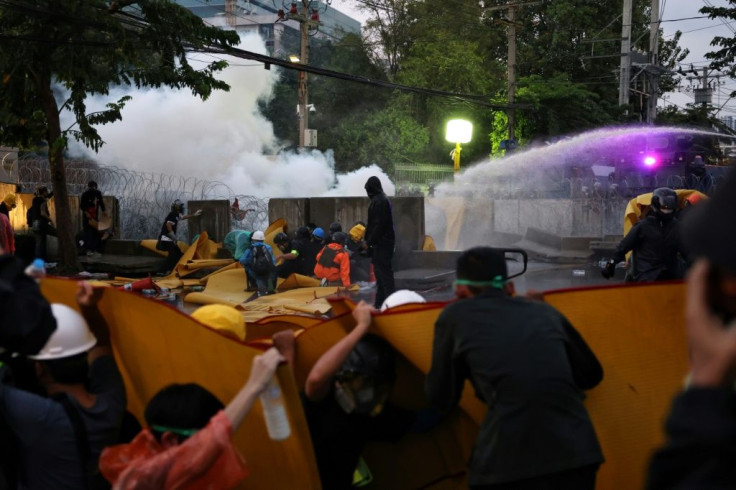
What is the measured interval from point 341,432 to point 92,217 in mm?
16375

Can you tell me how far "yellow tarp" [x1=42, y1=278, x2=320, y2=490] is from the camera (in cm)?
315

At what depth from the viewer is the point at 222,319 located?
3.47 metres

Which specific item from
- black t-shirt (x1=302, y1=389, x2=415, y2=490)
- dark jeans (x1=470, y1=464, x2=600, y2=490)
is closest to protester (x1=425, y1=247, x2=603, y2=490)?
dark jeans (x1=470, y1=464, x2=600, y2=490)

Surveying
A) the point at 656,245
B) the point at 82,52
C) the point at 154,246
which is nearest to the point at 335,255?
the point at 154,246

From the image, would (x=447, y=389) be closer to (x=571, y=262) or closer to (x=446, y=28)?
(x=571, y=262)

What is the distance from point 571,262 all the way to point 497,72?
30884 millimetres

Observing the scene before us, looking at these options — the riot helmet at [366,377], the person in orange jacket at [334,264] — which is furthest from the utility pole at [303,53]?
the riot helmet at [366,377]

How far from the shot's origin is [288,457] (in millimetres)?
3186

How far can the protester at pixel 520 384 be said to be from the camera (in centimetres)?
265

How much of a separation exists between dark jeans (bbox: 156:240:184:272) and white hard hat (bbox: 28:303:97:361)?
13.9m

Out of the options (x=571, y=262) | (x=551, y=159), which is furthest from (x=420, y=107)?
(x=571, y=262)

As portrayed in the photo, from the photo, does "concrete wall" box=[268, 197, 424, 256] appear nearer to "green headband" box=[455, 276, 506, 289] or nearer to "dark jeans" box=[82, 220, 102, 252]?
"dark jeans" box=[82, 220, 102, 252]

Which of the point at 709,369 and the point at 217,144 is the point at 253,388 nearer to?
the point at 709,369

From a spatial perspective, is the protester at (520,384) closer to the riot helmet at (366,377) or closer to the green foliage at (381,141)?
the riot helmet at (366,377)
